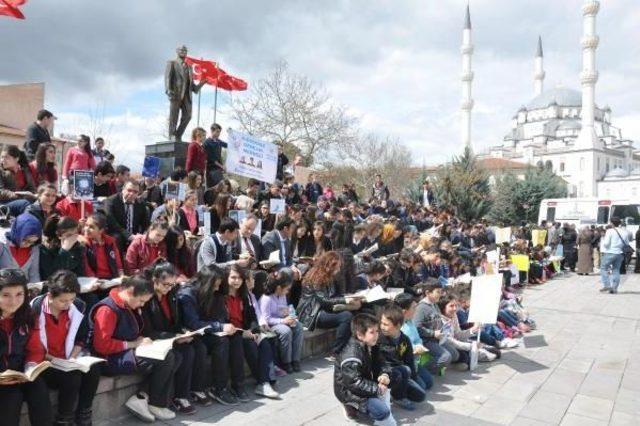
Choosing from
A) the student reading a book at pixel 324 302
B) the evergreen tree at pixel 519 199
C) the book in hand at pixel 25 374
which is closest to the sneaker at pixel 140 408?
the book in hand at pixel 25 374

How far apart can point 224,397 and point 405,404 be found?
1785 mm

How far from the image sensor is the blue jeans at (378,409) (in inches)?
181

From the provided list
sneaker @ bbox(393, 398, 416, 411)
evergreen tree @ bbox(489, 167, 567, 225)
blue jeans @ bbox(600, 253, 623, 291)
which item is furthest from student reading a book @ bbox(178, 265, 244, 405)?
evergreen tree @ bbox(489, 167, 567, 225)

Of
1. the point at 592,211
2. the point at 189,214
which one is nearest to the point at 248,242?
the point at 189,214

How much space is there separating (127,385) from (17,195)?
3.70 m

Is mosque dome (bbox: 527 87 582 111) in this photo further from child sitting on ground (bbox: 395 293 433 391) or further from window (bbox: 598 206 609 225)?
child sitting on ground (bbox: 395 293 433 391)

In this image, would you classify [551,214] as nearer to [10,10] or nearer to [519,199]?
[519,199]

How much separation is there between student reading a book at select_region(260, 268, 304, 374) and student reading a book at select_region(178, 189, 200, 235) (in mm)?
2028

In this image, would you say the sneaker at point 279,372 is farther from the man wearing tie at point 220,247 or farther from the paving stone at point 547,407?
the paving stone at point 547,407

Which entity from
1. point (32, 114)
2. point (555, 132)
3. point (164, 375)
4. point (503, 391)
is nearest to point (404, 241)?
point (503, 391)

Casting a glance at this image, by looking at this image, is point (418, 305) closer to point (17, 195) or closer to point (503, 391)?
point (503, 391)

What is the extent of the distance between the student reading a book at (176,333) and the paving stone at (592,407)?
147 inches

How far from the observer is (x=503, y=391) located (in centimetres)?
591

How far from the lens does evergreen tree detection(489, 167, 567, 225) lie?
4362cm
